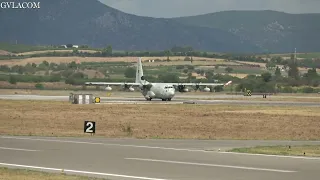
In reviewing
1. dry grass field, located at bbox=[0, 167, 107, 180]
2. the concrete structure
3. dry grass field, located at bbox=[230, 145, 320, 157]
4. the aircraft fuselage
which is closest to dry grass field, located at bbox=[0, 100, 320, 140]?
dry grass field, located at bbox=[230, 145, 320, 157]

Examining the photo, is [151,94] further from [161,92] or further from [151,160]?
[151,160]

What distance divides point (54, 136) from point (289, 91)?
126575mm

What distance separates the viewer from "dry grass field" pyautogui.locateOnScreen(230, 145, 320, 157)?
32.7 meters

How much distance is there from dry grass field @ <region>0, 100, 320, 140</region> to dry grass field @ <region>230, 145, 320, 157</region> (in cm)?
794

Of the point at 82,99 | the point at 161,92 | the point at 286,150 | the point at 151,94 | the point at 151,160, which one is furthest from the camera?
the point at 151,94

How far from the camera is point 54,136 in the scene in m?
42.3

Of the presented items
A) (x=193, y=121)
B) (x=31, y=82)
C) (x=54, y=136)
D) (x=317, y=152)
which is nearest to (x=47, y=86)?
(x=31, y=82)

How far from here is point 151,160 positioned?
29641 millimetres

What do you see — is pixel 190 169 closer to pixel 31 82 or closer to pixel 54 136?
pixel 54 136

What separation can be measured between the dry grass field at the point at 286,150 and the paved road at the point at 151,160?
142cm

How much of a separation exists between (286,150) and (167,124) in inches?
810

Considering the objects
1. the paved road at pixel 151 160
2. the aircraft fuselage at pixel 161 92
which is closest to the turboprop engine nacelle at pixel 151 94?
Result: the aircraft fuselage at pixel 161 92

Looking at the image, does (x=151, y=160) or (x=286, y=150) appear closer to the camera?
(x=151, y=160)

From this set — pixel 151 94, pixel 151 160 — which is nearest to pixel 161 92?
pixel 151 94
